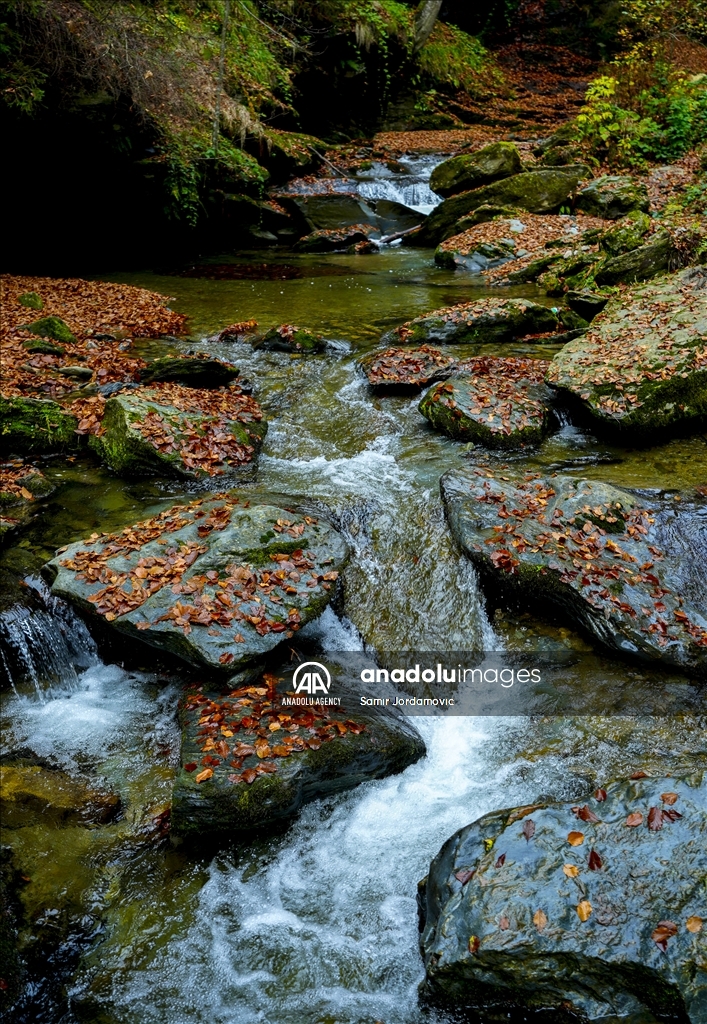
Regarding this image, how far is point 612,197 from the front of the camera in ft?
50.7

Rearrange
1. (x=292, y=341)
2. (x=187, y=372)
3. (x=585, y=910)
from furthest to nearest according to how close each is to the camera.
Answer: (x=292, y=341) < (x=187, y=372) < (x=585, y=910)

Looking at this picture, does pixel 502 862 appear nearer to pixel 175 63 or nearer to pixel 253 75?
pixel 175 63

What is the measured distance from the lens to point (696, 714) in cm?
487

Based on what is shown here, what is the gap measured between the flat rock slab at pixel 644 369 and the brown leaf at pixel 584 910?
17.4 ft

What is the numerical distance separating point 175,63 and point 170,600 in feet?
50.0

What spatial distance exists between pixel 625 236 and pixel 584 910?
1189 cm

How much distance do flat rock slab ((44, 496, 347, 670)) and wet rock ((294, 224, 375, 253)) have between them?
505 inches

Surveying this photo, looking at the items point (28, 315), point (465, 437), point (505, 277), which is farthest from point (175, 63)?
point (465, 437)

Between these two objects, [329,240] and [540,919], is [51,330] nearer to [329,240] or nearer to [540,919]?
[329,240]

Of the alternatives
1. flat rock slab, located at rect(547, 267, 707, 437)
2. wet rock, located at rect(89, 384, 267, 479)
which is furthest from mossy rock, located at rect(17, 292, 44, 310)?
flat rock slab, located at rect(547, 267, 707, 437)

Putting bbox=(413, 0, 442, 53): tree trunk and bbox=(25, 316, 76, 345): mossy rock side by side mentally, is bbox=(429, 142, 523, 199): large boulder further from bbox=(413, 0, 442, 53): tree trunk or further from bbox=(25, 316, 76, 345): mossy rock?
bbox=(25, 316, 76, 345): mossy rock

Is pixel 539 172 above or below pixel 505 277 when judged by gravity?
above

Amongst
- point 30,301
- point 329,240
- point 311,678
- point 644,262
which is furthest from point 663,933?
point 329,240

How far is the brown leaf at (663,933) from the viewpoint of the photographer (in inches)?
122
